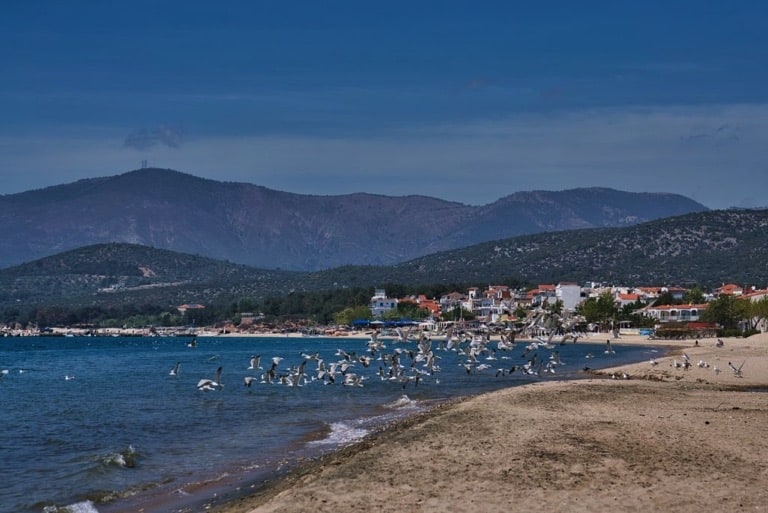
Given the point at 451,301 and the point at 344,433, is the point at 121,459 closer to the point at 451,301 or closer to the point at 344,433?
the point at 344,433

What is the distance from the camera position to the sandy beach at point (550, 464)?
14.8 metres

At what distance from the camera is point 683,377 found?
4297 centimetres

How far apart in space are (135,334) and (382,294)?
45385 mm

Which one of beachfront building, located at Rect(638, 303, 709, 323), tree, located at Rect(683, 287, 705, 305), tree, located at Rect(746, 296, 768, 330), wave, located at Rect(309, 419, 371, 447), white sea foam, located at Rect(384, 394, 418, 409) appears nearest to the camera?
wave, located at Rect(309, 419, 371, 447)

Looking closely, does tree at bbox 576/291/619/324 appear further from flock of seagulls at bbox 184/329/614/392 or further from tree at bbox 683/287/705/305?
flock of seagulls at bbox 184/329/614/392

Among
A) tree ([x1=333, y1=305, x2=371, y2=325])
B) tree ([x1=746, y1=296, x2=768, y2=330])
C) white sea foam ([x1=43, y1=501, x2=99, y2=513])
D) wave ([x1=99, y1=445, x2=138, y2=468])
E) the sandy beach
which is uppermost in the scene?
tree ([x1=333, y1=305, x2=371, y2=325])

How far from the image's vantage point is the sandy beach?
14.8m

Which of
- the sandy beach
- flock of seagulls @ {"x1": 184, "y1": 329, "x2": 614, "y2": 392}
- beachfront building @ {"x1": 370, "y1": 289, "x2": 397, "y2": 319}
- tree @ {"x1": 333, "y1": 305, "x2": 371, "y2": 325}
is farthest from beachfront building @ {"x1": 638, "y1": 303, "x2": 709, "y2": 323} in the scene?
the sandy beach

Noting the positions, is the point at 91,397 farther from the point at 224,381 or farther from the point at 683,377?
the point at 683,377

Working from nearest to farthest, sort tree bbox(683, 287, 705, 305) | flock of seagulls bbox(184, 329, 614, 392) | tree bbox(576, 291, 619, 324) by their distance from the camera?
flock of seagulls bbox(184, 329, 614, 392), tree bbox(576, 291, 619, 324), tree bbox(683, 287, 705, 305)

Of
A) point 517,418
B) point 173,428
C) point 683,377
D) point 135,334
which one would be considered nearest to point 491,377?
point 683,377

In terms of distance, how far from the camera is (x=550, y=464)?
17.3 metres

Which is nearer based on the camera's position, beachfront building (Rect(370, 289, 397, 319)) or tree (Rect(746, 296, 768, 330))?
tree (Rect(746, 296, 768, 330))

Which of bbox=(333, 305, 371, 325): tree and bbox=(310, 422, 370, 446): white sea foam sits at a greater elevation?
bbox=(333, 305, 371, 325): tree
